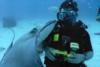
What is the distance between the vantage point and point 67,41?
3578 mm

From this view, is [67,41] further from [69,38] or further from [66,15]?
[66,15]

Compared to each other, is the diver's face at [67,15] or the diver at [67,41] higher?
the diver's face at [67,15]

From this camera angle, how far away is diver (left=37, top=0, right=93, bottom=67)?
3.54 meters

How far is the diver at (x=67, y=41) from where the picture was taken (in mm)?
3541

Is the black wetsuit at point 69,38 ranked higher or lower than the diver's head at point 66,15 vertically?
lower

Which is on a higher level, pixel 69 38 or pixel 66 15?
pixel 66 15

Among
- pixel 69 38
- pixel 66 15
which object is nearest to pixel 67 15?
pixel 66 15

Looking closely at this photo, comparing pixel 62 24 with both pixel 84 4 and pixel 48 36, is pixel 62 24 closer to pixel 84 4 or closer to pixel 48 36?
pixel 48 36

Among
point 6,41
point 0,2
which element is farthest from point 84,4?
point 6,41

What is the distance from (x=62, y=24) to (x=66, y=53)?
1.55 feet

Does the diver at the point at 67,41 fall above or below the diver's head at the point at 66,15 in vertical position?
below

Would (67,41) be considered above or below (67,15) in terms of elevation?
below

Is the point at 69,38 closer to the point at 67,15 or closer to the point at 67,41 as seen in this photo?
the point at 67,41

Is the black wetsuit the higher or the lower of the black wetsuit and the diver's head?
the lower
